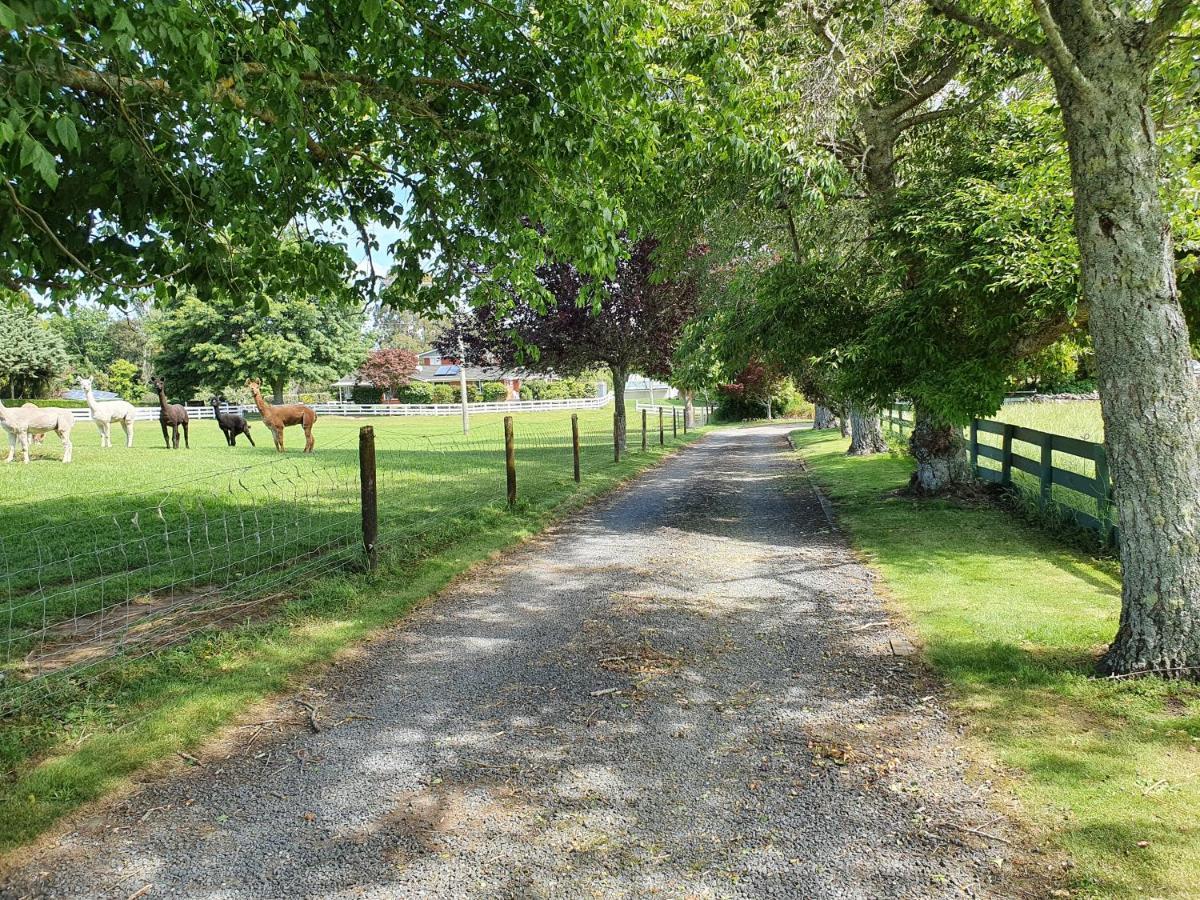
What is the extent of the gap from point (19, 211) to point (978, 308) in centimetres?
927

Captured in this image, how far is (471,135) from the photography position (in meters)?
6.62

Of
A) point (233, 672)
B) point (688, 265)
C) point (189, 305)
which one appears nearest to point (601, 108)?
point (233, 672)

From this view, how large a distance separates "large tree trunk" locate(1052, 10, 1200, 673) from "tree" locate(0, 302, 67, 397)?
53.0 metres

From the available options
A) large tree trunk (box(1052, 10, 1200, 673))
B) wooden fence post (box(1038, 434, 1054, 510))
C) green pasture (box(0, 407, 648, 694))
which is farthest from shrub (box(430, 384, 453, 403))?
large tree trunk (box(1052, 10, 1200, 673))

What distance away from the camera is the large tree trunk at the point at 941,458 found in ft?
39.3

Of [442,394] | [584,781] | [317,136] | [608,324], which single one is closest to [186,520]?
[317,136]

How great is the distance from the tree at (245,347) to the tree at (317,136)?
4766 centimetres

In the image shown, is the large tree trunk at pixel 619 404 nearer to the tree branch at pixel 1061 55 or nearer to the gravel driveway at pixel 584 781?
the gravel driveway at pixel 584 781

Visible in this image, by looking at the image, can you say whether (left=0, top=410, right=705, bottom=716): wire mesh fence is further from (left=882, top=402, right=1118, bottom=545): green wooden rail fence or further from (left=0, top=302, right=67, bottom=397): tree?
(left=0, top=302, right=67, bottom=397): tree

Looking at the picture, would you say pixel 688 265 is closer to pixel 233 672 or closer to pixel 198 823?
pixel 233 672

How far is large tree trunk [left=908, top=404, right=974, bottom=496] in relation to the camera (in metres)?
12.0

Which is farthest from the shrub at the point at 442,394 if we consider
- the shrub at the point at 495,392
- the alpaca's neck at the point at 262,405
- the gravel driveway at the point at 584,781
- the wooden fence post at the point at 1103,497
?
the gravel driveway at the point at 584,781

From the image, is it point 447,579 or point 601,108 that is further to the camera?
point 447,579

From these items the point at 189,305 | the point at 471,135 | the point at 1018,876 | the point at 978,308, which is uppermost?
the point at 189,305
